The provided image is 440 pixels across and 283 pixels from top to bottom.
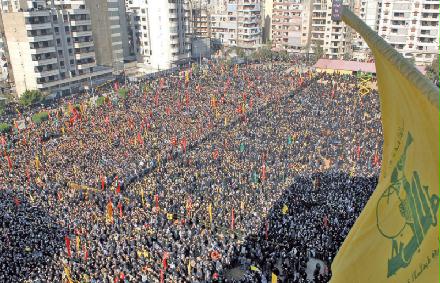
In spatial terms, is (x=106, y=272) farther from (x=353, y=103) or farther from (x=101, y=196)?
(x=353, y=103)

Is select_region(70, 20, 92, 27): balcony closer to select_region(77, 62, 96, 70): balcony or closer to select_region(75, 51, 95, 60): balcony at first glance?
select_region(75, 51, 95, 60): balcony

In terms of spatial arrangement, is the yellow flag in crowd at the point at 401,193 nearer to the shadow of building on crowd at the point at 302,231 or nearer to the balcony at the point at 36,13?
the shadow of building on crowd at the point at 302,231

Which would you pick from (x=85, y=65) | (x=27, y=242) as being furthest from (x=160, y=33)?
(x=27, y=242)

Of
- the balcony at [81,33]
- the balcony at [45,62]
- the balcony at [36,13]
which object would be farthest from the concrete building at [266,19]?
the balcony at [36,13]

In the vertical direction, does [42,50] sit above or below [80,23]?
below

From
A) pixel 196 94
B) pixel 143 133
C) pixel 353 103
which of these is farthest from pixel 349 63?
pixel 143 133

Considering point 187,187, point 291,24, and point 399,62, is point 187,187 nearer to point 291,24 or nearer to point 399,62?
point 399,62

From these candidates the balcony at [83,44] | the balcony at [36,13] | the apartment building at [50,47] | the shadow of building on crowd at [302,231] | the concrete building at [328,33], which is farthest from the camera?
the concrete building at [328,33]
